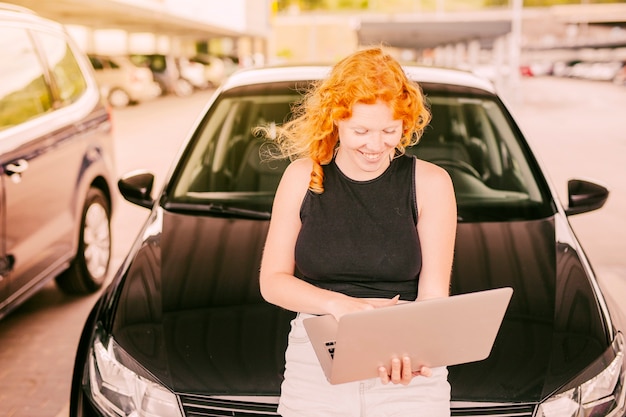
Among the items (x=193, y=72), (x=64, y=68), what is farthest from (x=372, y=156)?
(x=193, y=72)

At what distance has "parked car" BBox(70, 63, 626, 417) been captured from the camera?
232 cm

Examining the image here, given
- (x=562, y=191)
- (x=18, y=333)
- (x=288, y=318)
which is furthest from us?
(x=562, y=191)

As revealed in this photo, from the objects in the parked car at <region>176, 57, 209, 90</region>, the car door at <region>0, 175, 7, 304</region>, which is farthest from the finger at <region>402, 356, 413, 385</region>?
the parked car at <region>176, 57, 209, 90</region>

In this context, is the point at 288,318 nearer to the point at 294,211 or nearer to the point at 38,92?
the point at 294,211

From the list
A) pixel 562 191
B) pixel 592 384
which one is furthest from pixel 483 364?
pixel 562 191

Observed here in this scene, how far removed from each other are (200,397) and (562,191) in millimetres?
7796

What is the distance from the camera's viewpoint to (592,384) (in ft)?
7.72

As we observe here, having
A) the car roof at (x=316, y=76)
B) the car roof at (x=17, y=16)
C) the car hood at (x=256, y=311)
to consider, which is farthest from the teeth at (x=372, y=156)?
the car roof at (x=17, y=16)

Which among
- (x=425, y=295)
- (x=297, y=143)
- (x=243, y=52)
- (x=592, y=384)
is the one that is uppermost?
(x=297, y=143)

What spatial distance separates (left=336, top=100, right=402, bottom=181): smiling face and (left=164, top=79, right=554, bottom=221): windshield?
52.9 inches

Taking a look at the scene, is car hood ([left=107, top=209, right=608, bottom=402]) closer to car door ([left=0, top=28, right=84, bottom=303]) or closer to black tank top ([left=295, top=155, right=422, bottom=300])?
black tank top ([left=295, top=155, right=422, bottom=300])

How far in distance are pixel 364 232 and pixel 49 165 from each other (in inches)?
115

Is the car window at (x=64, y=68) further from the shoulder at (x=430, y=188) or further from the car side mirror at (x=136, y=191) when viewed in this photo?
the shoulder at (x=430, y=188)

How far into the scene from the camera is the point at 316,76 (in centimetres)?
396
